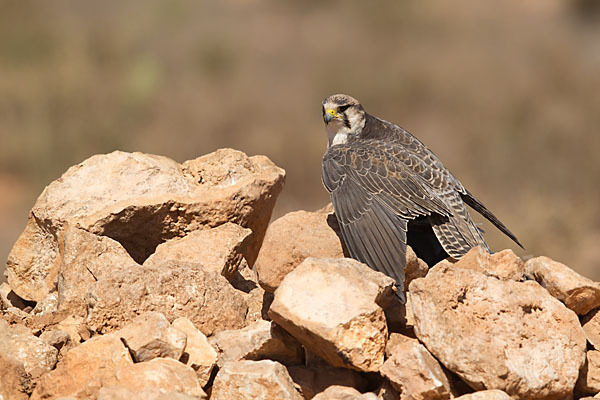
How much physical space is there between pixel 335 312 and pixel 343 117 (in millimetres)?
2844

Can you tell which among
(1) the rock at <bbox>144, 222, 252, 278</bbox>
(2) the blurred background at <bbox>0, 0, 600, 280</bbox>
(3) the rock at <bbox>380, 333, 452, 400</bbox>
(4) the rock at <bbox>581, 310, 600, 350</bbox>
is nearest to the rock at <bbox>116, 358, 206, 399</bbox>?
(3) the rock at <bbox>380, 333, 452, 400</bbox>

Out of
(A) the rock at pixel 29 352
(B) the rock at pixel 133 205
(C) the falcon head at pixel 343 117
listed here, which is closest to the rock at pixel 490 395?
(A) the rock at pixel 29 352

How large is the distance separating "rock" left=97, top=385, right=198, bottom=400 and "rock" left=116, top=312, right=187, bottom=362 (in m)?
0.38

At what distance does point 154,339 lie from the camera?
3699 millimetres

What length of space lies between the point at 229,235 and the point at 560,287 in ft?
6.83

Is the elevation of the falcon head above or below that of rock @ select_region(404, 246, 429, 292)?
above

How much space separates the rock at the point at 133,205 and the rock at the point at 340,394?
5.78ft

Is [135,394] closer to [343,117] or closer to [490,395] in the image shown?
[490,395]

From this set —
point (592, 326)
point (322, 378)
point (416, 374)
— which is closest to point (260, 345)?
point (322, 378)

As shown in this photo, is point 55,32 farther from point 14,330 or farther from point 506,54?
point 14,330

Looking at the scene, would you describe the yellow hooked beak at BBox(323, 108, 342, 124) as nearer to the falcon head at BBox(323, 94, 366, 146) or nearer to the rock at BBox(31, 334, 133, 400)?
the falcon head at BBox(323, 94, 366, 146)

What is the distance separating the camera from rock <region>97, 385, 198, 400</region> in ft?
10.7

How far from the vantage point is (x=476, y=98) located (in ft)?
60.5

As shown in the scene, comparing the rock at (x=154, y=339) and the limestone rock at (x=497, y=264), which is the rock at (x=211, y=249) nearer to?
the rock at (x=154, y=339)
